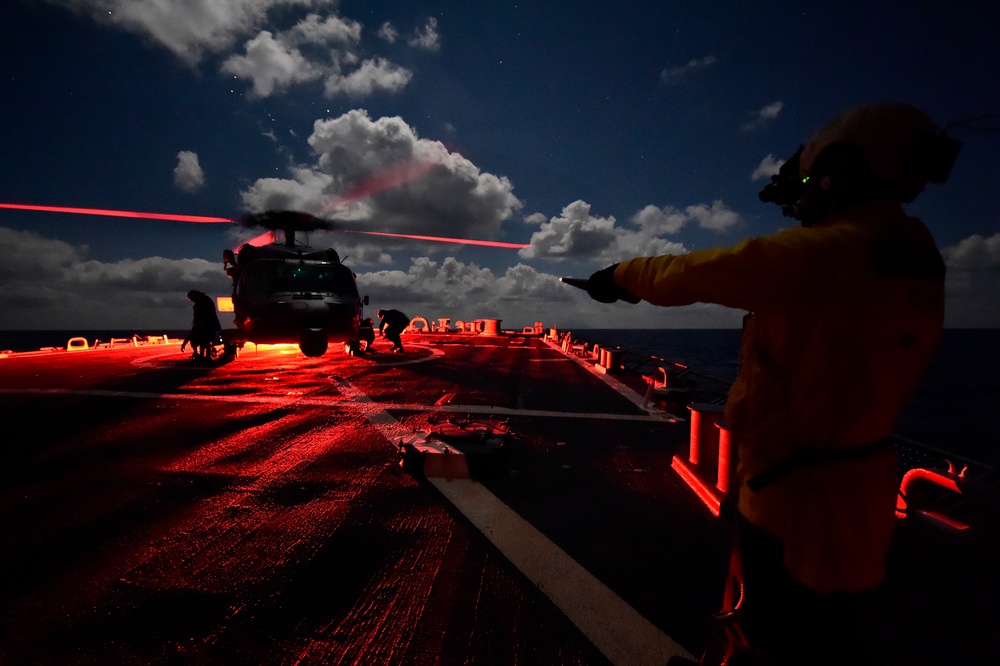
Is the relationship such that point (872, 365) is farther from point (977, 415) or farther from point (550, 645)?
point (977, 415)

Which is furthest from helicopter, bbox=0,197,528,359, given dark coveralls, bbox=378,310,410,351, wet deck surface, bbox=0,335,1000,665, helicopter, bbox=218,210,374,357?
wet deck surface, bbox=0,335,1000,665

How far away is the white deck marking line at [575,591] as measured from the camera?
2008 millimetres

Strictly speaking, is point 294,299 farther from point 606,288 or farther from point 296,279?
point 606,288

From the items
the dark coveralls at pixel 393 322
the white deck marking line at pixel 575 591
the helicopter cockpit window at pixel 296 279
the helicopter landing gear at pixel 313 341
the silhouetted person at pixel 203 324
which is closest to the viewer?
the white deck marking line at pixel 575 591

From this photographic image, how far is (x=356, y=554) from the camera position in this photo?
2.72 metres

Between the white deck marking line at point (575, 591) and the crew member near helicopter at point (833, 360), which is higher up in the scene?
the crew member near helicopter at point (833, 360)

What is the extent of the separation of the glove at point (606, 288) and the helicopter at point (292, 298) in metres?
10.8

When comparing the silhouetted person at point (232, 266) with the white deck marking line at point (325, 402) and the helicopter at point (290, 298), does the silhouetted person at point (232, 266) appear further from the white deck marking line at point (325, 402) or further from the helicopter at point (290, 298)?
the white deck marking line at point (325, 402)

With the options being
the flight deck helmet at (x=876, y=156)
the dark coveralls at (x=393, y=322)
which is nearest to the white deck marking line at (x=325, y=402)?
the flight deck helmet at (x=876, y=156)

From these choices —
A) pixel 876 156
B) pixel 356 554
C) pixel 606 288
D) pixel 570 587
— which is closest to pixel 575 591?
pixel 570 587

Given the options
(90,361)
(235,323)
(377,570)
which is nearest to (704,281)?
(377,570)

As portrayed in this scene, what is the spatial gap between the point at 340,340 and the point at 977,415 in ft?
156

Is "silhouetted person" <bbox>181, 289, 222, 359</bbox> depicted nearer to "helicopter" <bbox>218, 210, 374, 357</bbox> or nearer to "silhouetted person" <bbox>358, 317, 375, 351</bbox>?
"helicopter" <bbox>218, 210, 374, 357</bbox>

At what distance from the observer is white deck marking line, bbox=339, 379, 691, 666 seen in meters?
2.01
